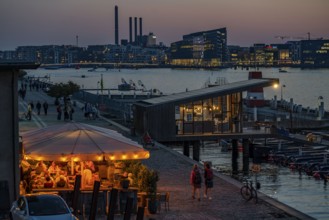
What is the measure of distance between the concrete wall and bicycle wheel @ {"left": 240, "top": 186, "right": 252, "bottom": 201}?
6.13 m

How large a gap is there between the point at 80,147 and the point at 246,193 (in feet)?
15.8

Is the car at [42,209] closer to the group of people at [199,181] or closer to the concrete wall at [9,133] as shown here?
the concrete wall at [9,133]

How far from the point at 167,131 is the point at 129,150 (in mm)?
16515

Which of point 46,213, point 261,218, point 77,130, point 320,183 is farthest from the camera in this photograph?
point 320,183

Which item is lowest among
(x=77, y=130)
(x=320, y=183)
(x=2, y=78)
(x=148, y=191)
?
(x=320, y=183)

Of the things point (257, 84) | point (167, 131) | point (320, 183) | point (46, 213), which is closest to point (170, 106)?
point (167, 131)

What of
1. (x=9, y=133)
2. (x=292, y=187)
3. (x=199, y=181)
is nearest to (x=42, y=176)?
(x=9, y=133)

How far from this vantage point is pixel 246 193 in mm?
20750

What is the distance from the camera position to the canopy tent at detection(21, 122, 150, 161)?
18.7 meters

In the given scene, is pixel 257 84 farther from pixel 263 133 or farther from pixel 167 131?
pixel 167 131

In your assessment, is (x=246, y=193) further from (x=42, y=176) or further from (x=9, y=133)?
(x=9, y=133)

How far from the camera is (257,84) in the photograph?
123 feet

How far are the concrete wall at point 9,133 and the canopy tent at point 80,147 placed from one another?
2.11ft

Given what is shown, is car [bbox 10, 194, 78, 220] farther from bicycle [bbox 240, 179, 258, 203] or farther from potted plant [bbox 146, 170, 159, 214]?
bicycle [bbox 240, 179, 258, 203]
